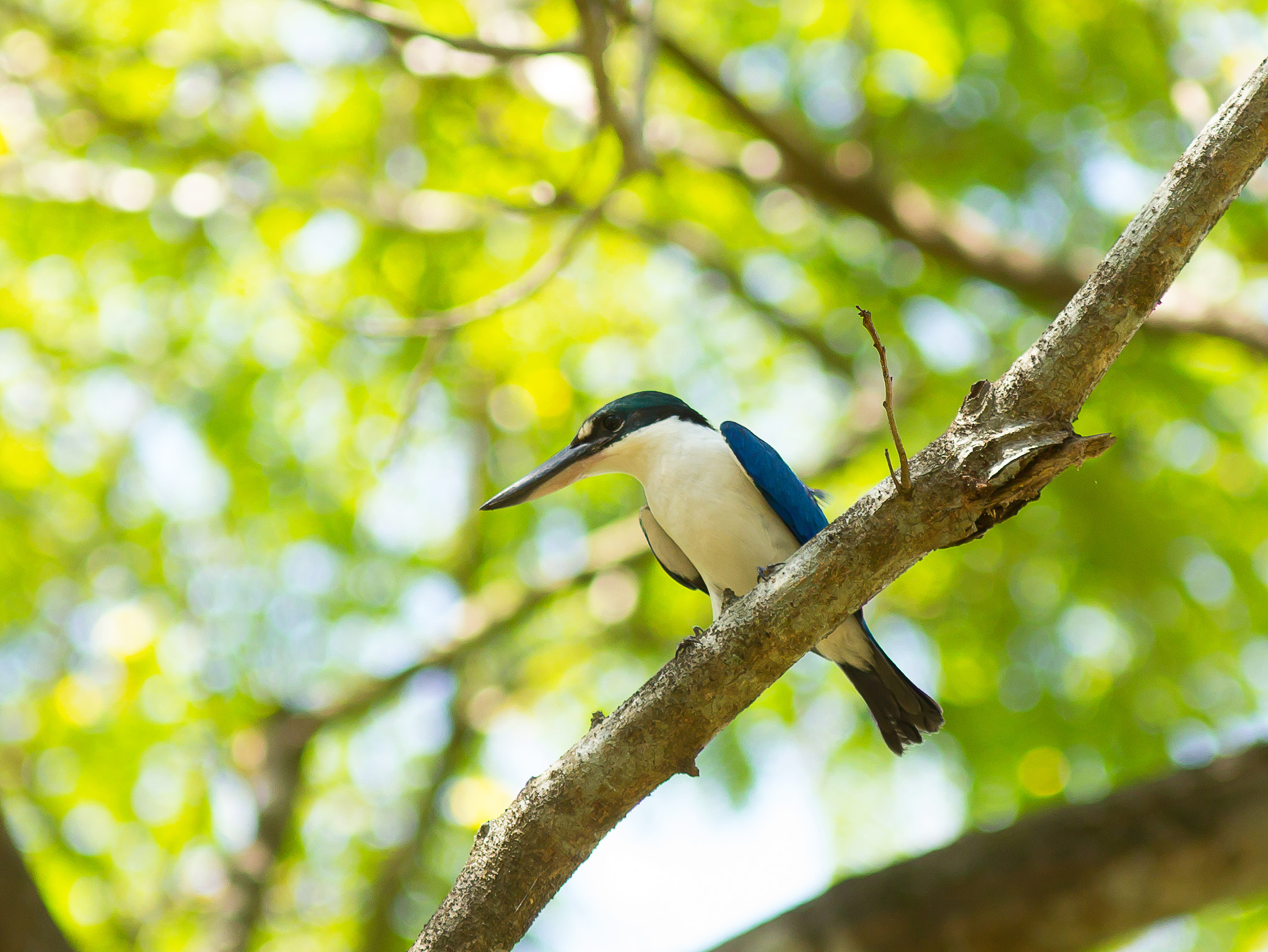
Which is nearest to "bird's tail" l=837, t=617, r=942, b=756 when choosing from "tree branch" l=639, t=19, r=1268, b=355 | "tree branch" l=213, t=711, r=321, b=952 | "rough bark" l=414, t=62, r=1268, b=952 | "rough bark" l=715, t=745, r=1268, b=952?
"rough bark" l=715, t=745, r=1268, b=952

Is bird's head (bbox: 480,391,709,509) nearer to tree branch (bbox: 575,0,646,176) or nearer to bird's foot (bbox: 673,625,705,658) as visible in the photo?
tree branch (bbox: 575,0,646,176)

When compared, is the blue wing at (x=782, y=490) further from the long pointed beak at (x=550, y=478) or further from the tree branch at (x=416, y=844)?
the tree branch at (x=416, y=844)

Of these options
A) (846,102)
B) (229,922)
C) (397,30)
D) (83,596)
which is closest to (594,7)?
(397,30)

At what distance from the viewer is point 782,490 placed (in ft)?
12.1

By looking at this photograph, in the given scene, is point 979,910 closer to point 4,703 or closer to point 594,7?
point 594,7

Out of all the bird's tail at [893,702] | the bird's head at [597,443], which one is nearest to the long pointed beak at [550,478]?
the bird's head at [597,443]

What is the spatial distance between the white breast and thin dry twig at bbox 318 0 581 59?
1.62 m

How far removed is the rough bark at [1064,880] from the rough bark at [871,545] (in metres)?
2.25

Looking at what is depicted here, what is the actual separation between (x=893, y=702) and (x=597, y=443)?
1.52 metres

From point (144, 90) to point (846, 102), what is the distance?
539 cm

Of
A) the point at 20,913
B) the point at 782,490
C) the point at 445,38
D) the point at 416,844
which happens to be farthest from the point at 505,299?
the point at 416,844

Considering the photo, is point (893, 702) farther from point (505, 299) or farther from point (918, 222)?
point (918, 222)

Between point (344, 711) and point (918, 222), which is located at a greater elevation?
point (918, 222)

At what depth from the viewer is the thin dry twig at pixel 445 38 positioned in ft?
12.6
